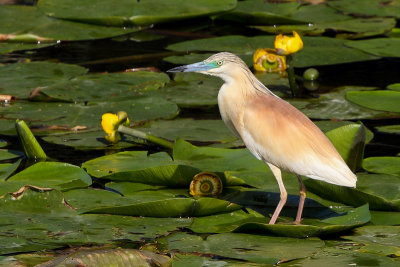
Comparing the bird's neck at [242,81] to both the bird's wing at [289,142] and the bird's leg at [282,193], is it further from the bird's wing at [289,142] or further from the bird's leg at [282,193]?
the bird's leg at [282,193]

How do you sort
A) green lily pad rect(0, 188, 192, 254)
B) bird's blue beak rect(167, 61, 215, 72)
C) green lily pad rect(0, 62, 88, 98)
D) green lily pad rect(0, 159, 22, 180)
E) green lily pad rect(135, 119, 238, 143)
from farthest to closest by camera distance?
green lily pad rect(0, 62, 88, 98)
green lily pad rect(135, 119, 238, 143)
green lily pad rect(0, 159, 22, 180)
bird's blue beak rect(167, 61, 215, 72)
green lily pad rect(0, 188, 192, 254)

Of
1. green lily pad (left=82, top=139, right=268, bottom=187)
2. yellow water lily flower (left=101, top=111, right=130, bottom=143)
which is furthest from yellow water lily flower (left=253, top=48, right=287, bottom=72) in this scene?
green lily pad (left=82, top=139, right=268, bottom=187)

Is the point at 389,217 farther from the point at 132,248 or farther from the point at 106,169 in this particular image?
the point at 106,169

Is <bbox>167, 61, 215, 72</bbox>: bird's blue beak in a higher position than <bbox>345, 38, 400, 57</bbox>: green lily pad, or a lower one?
higher

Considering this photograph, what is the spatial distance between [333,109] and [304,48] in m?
1.64

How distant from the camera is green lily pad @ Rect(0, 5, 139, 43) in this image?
798 centimetres

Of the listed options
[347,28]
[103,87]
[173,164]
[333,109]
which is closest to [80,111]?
[103,87]

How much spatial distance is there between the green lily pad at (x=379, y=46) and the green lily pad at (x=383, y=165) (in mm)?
2714

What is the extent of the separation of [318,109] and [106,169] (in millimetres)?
1909

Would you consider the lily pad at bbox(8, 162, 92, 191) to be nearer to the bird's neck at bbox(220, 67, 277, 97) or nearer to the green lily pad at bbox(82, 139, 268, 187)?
the green lily pad at bbox(82, 139, 268, 187)

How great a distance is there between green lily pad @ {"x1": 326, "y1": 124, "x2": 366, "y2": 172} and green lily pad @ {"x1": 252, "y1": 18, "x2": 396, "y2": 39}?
380 cm

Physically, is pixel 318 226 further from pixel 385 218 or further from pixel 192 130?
pixel 192 130

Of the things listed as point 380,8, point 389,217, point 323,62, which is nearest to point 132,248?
point 389,217

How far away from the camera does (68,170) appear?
15.1 feet
